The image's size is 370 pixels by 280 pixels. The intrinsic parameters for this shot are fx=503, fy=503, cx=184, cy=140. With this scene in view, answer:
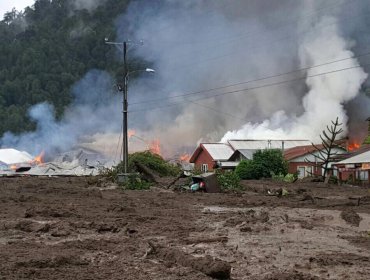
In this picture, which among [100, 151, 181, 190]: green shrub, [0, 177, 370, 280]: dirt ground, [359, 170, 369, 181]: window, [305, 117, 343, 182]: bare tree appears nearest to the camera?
[0, 177, 370, 280]: dirt ground

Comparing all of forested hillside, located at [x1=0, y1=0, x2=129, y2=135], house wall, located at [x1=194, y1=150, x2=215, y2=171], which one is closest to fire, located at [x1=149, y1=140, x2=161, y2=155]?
house wall, located at [x1=194, y1=150, x2=215, y2=171]

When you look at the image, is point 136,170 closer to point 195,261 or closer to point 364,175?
point 364,175

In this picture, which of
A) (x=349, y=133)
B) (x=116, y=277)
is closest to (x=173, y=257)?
(x=116, y=277)

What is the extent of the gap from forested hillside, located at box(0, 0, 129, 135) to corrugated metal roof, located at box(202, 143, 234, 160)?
145ft

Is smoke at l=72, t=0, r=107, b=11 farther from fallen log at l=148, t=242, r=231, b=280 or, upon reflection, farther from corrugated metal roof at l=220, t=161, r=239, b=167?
fallen log at l=148, t=242, r=231, b=280

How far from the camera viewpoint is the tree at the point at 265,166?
41625mm

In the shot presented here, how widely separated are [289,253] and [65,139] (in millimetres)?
82979

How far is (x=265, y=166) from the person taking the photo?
4166 cm

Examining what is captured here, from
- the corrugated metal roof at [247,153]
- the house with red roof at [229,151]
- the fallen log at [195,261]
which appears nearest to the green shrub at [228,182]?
the fallen log at [195,261]

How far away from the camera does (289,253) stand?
8.33 meters

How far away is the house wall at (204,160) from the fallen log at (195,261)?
4596 centimetres

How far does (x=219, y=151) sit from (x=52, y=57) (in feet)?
211

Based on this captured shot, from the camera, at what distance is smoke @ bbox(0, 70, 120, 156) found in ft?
288

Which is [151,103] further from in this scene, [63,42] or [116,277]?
[116,277]
